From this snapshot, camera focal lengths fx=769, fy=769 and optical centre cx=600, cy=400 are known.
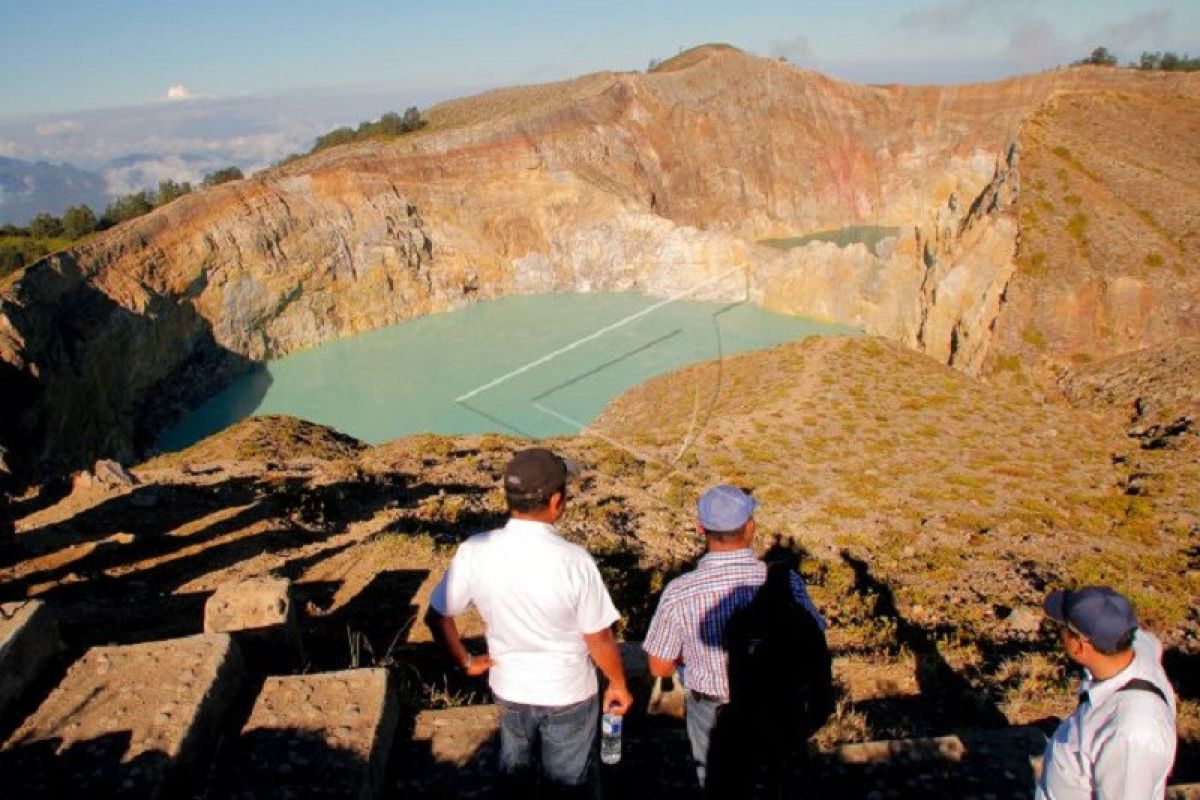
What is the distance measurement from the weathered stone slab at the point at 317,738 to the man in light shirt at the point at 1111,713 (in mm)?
3355

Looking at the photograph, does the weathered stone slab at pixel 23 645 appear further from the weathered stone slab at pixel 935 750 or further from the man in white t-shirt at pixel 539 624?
the weathered stone slab at pixel 935 750

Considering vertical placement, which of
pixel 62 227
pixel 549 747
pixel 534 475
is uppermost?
pixel 534 475

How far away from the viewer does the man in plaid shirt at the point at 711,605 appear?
3.79 meters

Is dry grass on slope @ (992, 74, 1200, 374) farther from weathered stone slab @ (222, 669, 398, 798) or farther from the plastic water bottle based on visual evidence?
weathered stone slab @ (222, 669, 398, 798)

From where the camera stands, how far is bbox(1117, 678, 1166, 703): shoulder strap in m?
3.02

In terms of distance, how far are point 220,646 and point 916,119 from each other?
74318 millimetres

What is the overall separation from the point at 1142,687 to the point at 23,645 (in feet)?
19.0

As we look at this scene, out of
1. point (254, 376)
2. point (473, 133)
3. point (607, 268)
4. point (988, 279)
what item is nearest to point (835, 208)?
point (607, 268)

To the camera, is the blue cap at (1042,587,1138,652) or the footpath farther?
the footpath

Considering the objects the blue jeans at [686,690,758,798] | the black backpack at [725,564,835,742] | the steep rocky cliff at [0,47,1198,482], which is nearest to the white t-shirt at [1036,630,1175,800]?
the black backpack at [725,564,835,742]

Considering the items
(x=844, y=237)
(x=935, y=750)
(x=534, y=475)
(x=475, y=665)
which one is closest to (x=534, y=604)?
(x=534, y=475)

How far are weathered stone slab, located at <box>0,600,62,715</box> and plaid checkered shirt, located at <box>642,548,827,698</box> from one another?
371 cm

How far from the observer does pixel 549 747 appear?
3709mm

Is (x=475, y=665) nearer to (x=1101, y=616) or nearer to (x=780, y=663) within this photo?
(x=780, y=663)
